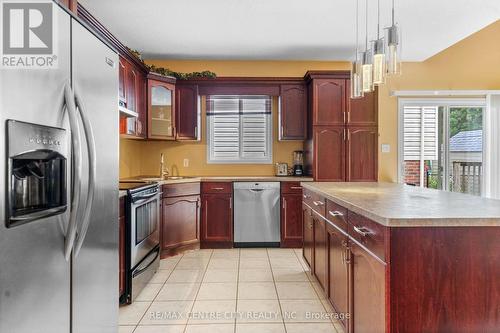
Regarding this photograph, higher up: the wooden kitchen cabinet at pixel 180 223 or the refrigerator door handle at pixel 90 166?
the refrigerator door handle at pixel 90 166

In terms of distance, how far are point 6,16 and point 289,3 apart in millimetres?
2608

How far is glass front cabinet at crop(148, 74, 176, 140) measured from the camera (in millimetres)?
4074

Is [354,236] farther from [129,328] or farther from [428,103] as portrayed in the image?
[428,103]

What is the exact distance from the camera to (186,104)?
441 cm

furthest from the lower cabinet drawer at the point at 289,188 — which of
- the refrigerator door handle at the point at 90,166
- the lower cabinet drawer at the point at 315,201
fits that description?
the refrigerator door handle at the point at 90,166

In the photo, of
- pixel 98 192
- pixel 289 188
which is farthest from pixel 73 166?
pixel 289 188

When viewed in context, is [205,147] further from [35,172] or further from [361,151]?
[35,172]

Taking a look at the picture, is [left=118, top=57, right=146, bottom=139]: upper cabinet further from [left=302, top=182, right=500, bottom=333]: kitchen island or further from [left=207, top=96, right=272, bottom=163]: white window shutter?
[left=302, top=182, right=500, bottom=333]: kitchen island

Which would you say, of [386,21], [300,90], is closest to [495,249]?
[386,21]

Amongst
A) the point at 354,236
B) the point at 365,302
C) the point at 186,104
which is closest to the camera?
the point at 365,302

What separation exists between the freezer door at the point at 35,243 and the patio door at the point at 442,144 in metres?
4.64

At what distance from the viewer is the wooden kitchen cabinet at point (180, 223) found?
3.83m

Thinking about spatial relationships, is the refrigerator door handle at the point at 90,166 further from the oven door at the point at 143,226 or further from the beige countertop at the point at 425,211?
the oven door at the point at 143,226

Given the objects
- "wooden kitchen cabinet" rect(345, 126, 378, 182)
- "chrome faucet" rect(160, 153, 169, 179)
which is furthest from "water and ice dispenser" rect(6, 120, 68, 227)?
"wooden kitchen cabinet" rect(345, 126, 378, 182)
